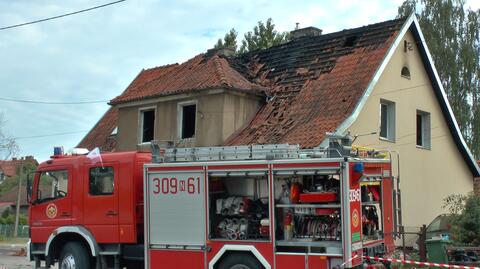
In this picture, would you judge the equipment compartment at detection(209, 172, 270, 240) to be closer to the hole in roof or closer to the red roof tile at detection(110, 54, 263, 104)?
the red roof tile at detection(110, 54, 263, 104)

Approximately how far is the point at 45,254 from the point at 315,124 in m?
8.12

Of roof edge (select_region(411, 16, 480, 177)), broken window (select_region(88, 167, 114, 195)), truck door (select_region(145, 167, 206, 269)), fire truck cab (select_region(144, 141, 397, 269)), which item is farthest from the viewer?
roof edge (select_region(411, 16, 480, 177))

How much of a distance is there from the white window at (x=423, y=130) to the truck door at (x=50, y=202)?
1282cm

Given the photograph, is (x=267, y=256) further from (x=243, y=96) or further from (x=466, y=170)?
(x=466, y=170)

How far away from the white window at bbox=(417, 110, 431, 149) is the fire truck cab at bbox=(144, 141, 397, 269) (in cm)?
1057

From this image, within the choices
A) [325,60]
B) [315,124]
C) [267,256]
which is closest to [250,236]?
[267,256]

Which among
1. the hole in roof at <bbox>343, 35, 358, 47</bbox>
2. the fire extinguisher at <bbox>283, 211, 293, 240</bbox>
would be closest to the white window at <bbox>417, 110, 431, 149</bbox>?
the hole in roof at <bbox>343, 35, 358, 47</bbox>

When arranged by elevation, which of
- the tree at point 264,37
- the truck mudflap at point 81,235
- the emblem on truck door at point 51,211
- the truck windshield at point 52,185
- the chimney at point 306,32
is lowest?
the truck mudflap at point 81,235

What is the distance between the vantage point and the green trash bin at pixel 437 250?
1165cm

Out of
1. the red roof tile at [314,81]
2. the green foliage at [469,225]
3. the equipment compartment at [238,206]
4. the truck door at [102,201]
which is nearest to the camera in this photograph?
the equipment compartment at [238,206]

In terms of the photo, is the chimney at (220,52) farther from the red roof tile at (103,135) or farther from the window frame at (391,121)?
the window frame at (391,121)

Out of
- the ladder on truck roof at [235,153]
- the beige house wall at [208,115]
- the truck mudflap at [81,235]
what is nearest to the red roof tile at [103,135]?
the beige house wall at [208,115]

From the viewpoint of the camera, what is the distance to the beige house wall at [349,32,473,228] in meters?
17.7

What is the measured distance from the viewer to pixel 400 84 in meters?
18.9
